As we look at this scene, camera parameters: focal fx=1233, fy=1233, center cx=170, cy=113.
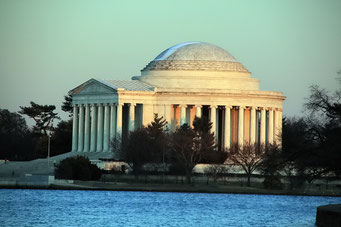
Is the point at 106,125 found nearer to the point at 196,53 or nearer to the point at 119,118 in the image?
the point at 119,118

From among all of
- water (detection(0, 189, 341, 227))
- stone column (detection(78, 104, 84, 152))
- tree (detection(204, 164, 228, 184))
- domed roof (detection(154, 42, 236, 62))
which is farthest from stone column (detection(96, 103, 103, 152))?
water (detection(0, 189, 341, 227))

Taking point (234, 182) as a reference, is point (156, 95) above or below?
above

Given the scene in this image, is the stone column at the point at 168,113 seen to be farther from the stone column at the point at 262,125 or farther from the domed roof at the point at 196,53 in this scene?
the stone column at the point at 262,125

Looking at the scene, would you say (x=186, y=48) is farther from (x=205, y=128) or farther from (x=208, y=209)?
(x=208, y=209)

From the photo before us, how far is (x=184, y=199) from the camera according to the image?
12900 cm

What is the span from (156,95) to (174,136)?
2182 cm

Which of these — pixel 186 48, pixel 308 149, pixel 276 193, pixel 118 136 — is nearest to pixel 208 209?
pixel 276 193

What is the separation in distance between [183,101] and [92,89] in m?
14.4

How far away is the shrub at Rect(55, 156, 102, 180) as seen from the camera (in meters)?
147

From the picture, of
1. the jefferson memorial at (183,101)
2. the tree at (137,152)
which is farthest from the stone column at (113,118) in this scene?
the tree at (137,152)

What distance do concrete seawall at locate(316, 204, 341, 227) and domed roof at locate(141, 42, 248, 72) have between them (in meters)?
110

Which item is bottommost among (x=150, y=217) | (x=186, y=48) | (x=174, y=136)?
(x=150, y=217)

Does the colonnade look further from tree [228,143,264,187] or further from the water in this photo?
the water

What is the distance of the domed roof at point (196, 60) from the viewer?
192250 mm
